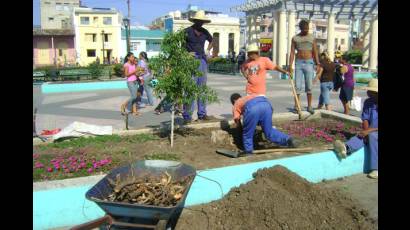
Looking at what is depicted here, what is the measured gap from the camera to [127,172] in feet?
13.2

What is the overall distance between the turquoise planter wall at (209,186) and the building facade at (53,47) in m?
57.8

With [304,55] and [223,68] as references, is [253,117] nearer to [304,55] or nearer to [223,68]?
[304,55]

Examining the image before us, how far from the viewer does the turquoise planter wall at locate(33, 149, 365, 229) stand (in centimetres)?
433

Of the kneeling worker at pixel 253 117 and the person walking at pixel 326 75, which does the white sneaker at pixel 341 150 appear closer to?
the kneeling worker at pixel 253 117

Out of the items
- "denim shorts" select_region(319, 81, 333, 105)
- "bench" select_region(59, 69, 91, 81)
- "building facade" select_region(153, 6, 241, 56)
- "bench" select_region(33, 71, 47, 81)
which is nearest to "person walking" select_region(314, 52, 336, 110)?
"denim shorts" select_region(319, 81, 333, 105)

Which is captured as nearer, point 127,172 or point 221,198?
point 127,172

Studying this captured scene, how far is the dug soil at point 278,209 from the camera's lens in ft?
14.0

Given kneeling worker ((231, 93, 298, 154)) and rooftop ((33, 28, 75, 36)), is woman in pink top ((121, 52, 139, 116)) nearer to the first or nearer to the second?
kneeling worker ((231, 93, 298, 154))

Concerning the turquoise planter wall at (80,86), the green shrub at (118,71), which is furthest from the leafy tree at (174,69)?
the green shrub at (118,71)

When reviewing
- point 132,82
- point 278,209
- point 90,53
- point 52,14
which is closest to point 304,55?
point 132,82

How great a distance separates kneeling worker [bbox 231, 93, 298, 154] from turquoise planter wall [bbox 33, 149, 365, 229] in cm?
63

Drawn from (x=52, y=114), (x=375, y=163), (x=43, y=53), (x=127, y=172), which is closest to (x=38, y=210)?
(x=127, y=172)
